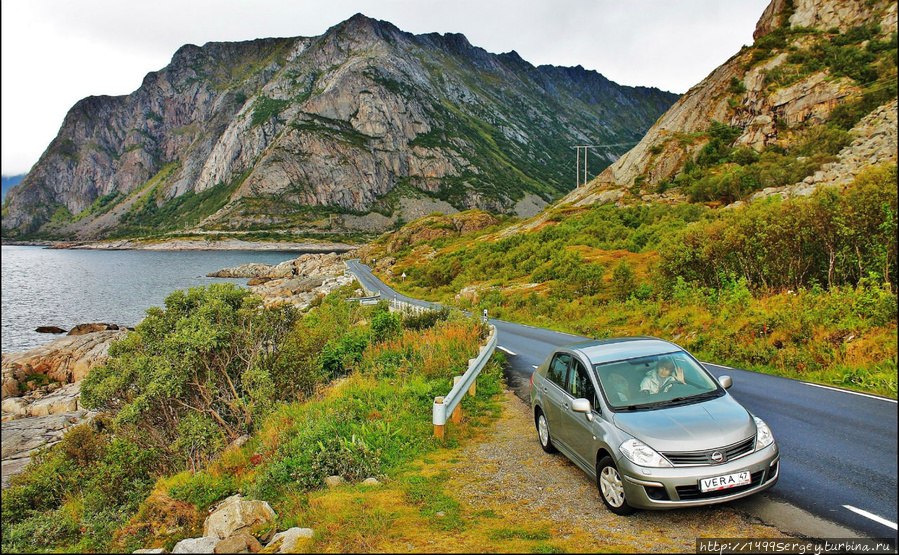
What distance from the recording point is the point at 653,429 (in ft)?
17.1

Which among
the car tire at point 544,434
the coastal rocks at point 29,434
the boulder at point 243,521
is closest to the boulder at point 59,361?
the coastal rocks at point 29,434

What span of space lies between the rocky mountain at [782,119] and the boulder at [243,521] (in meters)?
8.69

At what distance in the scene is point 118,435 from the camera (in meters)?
13.3

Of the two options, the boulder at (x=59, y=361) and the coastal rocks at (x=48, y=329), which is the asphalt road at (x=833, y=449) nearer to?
the boulder at (x=59, y=361)

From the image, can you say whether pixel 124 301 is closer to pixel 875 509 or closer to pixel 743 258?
pixel 743 258

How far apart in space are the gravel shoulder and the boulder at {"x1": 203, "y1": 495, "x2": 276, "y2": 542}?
7.85ft

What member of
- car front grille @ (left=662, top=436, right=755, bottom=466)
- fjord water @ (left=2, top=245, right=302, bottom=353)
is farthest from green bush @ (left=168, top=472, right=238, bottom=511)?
fjord water @ (left=2, top=245, right=302, bottom=353)

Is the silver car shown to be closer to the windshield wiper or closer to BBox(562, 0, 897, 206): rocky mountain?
the windshield wiper

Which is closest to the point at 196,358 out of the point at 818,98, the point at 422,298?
the point at 818,98

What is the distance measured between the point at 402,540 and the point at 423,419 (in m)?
3.91

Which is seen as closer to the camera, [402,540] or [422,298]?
[402,540]

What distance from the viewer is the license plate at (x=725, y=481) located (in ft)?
15.7

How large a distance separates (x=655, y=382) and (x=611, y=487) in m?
1.56

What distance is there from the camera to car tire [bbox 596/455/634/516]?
5.23 metres
